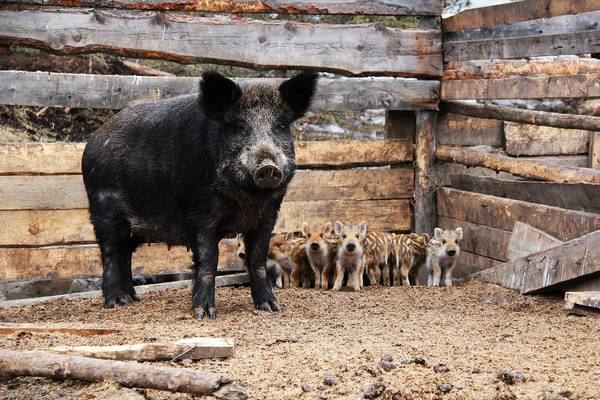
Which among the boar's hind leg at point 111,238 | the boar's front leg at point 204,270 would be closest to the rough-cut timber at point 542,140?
the boar's front leg at point 204,270

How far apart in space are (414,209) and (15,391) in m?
5.85

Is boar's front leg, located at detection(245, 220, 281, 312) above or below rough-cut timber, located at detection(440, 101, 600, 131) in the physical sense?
below

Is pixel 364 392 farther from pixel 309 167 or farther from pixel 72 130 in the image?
pixel 72 130

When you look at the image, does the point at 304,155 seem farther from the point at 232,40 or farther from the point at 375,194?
the point at 232,40

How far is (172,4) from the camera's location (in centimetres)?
841

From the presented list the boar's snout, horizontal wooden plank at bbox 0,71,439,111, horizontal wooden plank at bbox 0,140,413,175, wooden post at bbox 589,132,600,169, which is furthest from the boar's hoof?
wooden post at bbox 589,132,600,169

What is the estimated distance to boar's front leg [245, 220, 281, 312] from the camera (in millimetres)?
6805

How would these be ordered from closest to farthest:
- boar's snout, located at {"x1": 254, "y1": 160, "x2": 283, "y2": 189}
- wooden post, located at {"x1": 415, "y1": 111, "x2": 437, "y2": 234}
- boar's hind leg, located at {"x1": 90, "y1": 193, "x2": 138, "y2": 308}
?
boar's snout, located at {"x1": 254, "y1": 160, "x2": 283, "y2": 189} → boar's hind leg, located at {"x1": 90, "y1": 193, "x2": 138, "y2": 308} → wooden post, located at {"x1": 415, "y1": 111, "x2": 437, "y2": 234}

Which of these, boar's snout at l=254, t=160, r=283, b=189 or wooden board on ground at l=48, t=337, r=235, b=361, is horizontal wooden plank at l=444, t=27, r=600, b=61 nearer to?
boar's snout at l=254, t=160, r=283, b=189

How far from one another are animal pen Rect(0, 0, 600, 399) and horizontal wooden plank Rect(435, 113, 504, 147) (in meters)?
0.02

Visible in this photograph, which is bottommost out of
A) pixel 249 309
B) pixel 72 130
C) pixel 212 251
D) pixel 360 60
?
pixel 249 309

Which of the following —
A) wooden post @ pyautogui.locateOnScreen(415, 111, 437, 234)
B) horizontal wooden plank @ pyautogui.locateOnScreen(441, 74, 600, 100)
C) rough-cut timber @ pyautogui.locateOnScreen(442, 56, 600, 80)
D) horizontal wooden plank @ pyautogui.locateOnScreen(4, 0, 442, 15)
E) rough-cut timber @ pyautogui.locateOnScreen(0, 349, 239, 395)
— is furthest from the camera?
wooden post @ pyautogui.locateOnScreen(415, 111, 437, 234)

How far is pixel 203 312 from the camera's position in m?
6.48

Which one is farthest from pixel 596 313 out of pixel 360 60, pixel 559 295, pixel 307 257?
pixel 360 60
